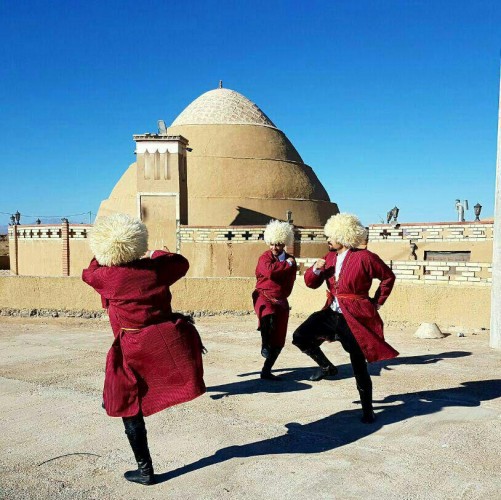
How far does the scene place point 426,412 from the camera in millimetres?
4293

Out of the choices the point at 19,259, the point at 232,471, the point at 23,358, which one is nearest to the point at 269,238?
the point at 232,471

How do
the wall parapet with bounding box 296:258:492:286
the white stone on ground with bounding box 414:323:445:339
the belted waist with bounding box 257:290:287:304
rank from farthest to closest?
1. the wall parapet with bounding box 296:258:492:286
2. the white stone on ground with bounding box 414:323:445:339
3. the belted waist with bounding box 257:290:287:304

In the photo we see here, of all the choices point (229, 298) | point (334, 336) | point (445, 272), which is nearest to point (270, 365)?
point (334, 336)

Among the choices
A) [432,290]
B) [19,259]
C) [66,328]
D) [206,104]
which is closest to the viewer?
[432,290]

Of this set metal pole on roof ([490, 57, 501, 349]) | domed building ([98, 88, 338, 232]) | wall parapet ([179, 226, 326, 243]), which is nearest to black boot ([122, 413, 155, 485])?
metal pole on roof ([490, 57, 501, 349])

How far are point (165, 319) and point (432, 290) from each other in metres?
6.31

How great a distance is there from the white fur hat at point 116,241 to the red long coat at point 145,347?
0.06 m

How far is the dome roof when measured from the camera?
875 inches

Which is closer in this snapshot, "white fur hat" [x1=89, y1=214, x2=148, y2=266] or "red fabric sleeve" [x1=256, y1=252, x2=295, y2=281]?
"white fur hat" [x1=89, y1=214, x2=148, y2=266]

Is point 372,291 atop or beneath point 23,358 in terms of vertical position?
atop

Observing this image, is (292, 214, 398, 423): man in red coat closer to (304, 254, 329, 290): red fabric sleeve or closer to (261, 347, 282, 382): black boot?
(304, 254, 329, 290): red fabric sleeve

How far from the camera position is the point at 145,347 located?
3117mm

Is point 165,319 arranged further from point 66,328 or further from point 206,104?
point 206,104

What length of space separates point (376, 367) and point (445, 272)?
3.19 meters
